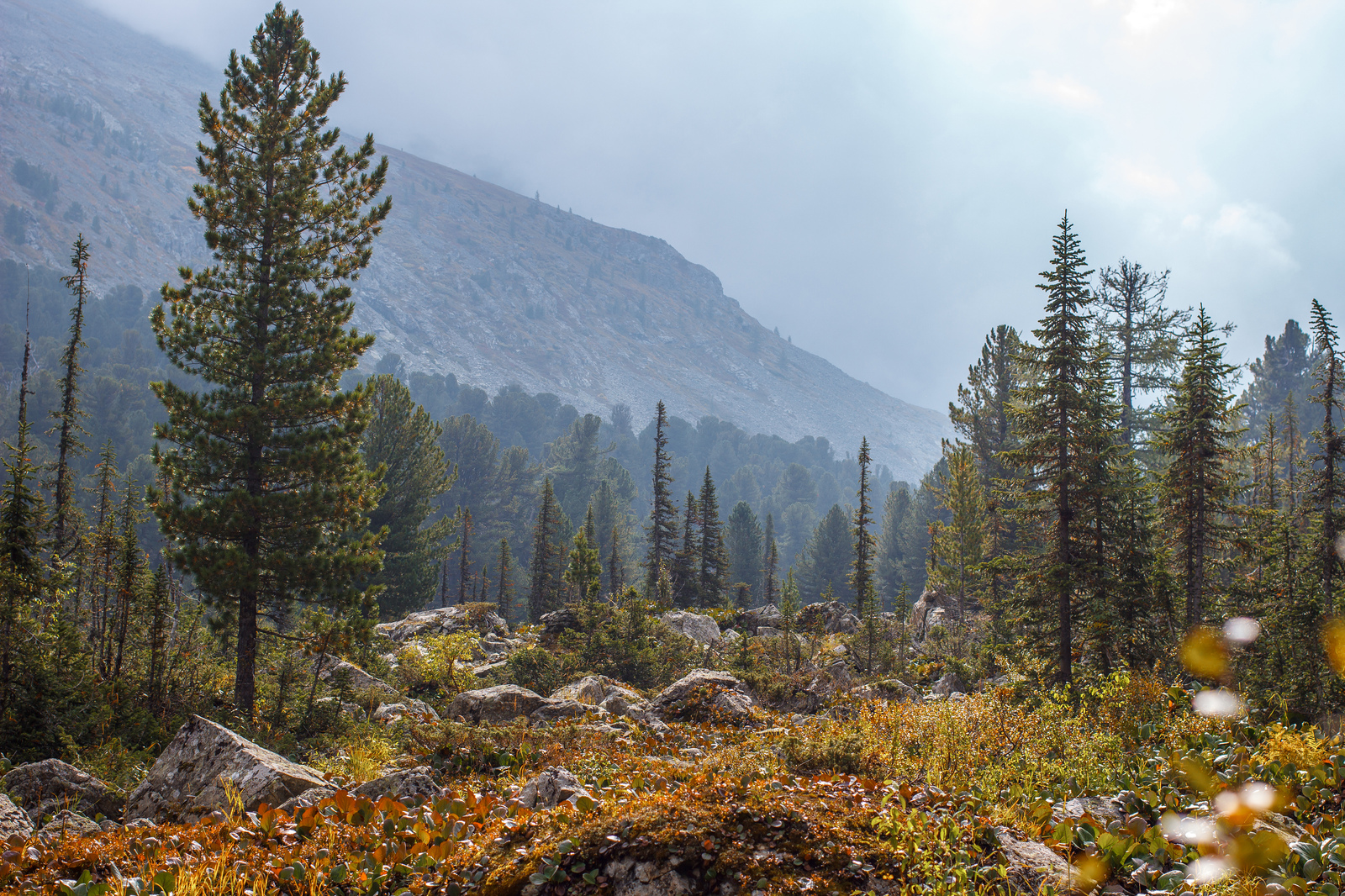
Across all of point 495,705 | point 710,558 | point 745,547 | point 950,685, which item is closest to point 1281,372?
point 745,547

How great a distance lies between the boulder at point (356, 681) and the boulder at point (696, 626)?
11.7 m

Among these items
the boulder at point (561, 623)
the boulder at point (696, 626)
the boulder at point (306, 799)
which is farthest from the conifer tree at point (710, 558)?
the boulder at point (306, 799)

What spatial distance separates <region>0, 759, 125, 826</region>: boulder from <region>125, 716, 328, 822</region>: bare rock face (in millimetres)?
417

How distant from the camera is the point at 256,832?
4598 mm

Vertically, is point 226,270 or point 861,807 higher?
point 226,270

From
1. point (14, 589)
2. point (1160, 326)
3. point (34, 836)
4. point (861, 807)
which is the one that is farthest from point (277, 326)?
point (1160, 326)

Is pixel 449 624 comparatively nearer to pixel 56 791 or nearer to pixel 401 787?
pixel 56 791

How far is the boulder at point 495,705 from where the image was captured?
1116cm

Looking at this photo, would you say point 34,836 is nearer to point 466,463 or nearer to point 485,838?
point 485,838

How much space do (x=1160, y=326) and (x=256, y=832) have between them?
39.6 metres

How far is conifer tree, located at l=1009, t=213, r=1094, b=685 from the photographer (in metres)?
13.9

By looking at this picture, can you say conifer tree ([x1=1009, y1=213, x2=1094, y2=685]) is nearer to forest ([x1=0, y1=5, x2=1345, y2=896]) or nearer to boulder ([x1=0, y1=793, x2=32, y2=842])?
forest ([x1=0, y1=5, x2=1345, y2=896])

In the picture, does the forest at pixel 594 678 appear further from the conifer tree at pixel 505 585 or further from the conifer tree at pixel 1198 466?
the conifer tree at pixel 505 585

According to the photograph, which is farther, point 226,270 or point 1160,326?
point 1160,326
